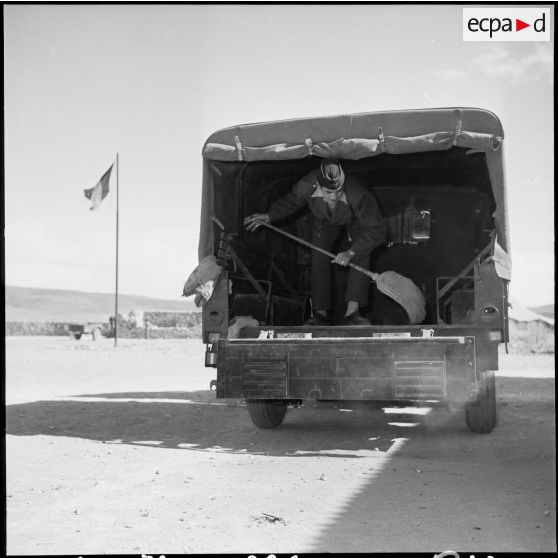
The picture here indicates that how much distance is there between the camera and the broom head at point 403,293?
22.0ft

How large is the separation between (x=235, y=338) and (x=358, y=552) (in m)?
3.22

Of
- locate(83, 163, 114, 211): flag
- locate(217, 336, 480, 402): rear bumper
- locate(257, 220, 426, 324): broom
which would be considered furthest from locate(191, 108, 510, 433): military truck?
locate(83, 163, 114, 211): flag

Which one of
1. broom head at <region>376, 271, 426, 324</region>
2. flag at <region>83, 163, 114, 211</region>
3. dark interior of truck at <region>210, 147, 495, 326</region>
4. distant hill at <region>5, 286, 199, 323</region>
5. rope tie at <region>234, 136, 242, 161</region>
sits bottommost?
distant hill at <region>5, 286, 199, 323</region>

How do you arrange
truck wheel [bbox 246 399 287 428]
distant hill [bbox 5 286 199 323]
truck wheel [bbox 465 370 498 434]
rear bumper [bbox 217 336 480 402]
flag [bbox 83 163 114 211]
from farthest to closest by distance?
distant hill [bbox 5 286 199 323] < flag [bbox 83 163 114 211] < truck wheel [bbox 246 399 287 428] < truck wheel [bbox 465 370 498 434] < rear bumper [bbox 217 336 480 402]

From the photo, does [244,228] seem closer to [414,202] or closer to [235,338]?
[235,338]

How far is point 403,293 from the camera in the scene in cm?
673

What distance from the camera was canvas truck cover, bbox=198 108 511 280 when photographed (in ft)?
18.8

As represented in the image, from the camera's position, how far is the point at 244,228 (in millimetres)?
7129

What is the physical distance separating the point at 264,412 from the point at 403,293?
169 centimetres

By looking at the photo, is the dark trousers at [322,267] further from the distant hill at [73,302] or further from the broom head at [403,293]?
the distant hill at [73,302]

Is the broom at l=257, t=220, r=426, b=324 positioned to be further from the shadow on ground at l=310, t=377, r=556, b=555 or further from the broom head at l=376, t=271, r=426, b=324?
the shadow on ground at l=310, t=377, r=556, b=555

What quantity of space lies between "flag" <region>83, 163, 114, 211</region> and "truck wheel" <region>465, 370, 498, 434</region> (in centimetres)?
1870

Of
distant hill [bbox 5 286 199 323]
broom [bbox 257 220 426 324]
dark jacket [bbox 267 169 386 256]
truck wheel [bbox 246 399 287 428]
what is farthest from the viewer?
distant hill [bbox 5 286 199 323]

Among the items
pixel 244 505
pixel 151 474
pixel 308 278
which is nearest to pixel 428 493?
pixel 244 505
